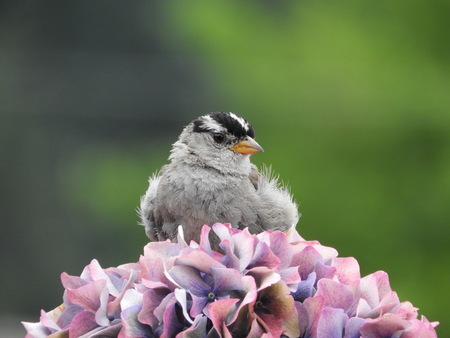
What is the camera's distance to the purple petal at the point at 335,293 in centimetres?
214

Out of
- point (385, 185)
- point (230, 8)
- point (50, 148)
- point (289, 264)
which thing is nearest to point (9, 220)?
point (50, 148)

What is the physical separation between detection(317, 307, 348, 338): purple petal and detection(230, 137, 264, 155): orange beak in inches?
61.4

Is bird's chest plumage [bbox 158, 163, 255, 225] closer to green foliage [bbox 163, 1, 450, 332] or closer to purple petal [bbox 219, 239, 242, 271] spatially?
purple petal [bbox 219, 239, 242, 271]

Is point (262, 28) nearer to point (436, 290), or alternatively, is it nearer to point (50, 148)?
point (436, 290)

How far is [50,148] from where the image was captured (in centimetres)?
799

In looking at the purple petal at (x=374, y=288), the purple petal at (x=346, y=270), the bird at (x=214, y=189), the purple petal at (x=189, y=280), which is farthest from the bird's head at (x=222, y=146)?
the purple petal at (x=189, y=280)

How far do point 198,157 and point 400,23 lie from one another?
8.30ft

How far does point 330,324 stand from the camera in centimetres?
205

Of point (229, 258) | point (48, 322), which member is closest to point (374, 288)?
point (229, 258)

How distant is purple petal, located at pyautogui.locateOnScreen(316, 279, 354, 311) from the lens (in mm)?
2137

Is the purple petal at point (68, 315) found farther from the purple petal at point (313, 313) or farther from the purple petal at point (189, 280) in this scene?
the purple petal at point (313, 313)

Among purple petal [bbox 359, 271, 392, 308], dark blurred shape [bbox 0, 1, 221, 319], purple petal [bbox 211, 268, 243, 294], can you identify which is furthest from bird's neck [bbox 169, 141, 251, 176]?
dark blurred shape [bbox 0, 1, 221, 319]

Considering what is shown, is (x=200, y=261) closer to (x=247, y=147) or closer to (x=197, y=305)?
(x=197, y=305)

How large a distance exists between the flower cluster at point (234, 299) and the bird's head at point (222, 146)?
132 cm
